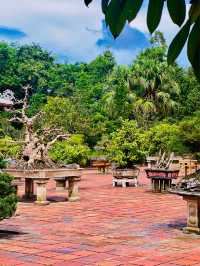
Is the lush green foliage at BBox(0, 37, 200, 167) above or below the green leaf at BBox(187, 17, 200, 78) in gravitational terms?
above

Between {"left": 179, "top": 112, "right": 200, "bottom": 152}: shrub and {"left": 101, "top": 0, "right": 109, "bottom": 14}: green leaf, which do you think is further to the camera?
{"left": 179, "top": 112, "right": 200, "bottom": 152}: shrub

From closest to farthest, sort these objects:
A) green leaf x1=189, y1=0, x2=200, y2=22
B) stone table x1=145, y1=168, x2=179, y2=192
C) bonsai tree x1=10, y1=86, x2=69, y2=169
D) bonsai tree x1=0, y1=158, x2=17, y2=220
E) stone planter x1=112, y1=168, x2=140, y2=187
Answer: green leaf x1=189, y1=0, x2=200, y2=22 → bonsai tree x1=0, y1=158, x2=17, y2=220 → bonsai tree x1=10, y1=86, x2=69, y2=169 → stone table x1=145, y1=168, x2=179, y2=192 → stone planter x1=112, y1=168, x2=140, y2=187

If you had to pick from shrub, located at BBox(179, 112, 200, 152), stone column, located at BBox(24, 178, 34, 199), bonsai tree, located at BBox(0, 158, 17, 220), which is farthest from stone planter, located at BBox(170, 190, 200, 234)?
stone column, located at BBox(24, 178, 34, 199)

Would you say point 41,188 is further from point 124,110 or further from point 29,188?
point 124,110

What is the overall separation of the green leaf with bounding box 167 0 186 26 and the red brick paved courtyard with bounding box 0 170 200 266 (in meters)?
4.38

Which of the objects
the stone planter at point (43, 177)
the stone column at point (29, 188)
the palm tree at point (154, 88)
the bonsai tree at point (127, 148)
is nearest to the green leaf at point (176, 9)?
the stone planter at point (43, 177)

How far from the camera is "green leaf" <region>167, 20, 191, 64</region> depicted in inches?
42.4

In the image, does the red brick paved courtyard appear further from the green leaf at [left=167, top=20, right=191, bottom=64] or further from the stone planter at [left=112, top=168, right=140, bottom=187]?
the green leaf at [left=167, top=20, right=191, bottom=64]

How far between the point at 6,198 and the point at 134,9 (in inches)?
232

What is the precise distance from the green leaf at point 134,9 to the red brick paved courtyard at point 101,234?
4340 millimetres

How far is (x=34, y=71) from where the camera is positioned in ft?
131

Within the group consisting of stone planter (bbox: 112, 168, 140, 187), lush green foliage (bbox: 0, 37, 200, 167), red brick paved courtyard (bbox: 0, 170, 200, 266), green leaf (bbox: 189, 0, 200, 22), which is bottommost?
red brick paved courtyard (bbox: 0, 170, 200, 266)

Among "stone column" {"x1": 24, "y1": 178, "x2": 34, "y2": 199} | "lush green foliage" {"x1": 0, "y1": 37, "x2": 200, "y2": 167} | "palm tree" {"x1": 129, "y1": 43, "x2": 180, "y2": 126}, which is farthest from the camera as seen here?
"palm tree" {"x1": 129, "y1": 43, "x2": 180, "y2": 126}

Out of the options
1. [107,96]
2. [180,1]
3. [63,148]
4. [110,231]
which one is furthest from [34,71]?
[180,1]
